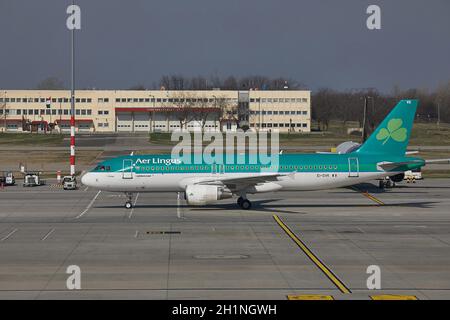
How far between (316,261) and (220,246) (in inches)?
211

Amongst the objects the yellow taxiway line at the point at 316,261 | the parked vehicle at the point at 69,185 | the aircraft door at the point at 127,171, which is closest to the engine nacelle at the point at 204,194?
the aircraft door at the point at 127,171

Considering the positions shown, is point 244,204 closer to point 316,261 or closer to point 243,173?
point 243,173

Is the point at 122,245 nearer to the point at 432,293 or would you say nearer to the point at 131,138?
the point at 432,293

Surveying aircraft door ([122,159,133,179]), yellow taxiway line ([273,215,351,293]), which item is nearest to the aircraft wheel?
yellow taxiway line ([273,215,351,293])

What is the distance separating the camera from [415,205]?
47.2 meters

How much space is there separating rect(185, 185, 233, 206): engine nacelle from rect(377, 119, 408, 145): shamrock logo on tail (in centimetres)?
1234

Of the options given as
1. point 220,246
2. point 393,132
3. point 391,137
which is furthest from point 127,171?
point 393,132

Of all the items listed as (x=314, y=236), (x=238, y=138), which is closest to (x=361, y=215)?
(x=314, y=236)

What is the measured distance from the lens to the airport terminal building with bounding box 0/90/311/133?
16938cm

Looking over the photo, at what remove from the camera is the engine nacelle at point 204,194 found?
4266 cm

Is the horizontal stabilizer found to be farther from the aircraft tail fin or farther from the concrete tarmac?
the concrete tarmac

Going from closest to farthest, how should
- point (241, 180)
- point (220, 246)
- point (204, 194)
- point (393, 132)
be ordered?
point (220, 246), point (204, 194), point (241, 180), point (393, 132)

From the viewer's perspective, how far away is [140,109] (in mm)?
171250
